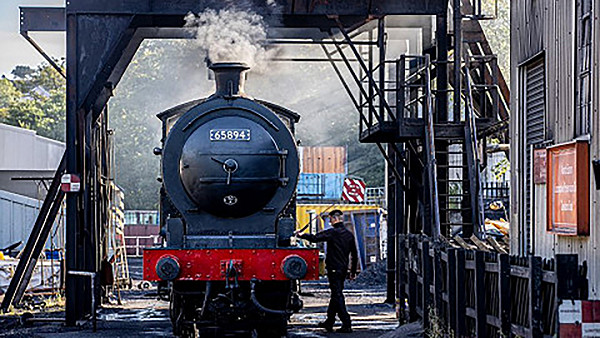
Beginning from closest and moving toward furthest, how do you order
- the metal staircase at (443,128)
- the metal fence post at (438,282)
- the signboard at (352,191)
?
the metal fence post at (438,282) → the metal staircase at (443,128) → the signboard at (352,191)

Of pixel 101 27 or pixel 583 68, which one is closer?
pixel 583 68

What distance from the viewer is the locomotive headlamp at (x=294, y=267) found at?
38.0 feet

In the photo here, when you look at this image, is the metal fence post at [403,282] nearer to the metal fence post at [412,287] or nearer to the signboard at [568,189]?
the metal fence post at [412,287]

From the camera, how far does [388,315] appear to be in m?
17.1

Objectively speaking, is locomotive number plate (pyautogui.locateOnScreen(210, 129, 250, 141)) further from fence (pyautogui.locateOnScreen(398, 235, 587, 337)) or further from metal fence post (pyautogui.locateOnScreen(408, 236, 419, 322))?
metal fence post (pyautogui.locateOnScreen(408, 236, 419, 322))

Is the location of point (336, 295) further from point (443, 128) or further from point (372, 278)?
point (372, 278)

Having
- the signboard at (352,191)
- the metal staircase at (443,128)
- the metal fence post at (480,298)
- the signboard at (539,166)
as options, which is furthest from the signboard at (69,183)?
the signboard at (352,191)

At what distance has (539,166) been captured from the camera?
423 inches

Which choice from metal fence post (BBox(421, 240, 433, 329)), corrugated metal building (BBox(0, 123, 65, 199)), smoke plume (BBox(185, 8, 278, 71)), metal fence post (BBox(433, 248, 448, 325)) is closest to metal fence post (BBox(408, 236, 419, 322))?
metal fence post (BBox(421, 240, 433, 329))

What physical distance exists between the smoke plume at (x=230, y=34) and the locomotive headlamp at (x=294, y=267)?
11.1ft

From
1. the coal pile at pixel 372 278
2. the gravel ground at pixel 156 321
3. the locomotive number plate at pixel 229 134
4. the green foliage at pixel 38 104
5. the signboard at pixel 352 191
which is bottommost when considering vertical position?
the coal pile at pixel 372 278

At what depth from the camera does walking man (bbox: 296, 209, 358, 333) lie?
1455cm

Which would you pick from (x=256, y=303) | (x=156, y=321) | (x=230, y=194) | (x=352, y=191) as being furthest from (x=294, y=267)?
(x=352, y=191)

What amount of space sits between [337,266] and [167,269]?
3.87 meters
